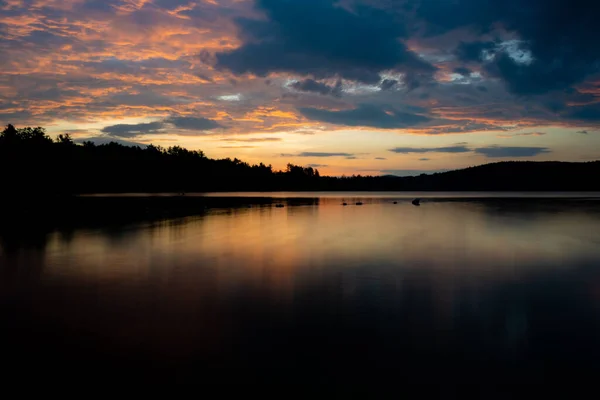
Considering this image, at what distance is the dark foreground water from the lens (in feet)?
31.1

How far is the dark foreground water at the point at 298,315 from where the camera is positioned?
9492 mm

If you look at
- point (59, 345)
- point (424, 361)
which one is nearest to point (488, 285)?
point (424, 361)

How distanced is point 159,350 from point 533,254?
2416cm

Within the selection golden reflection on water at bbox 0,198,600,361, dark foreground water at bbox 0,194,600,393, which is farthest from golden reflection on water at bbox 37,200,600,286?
dark foreground water at bbox 0,194,600,393

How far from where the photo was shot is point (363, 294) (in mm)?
16734

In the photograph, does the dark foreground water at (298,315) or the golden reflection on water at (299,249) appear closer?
the dark foreground water at (298,315)

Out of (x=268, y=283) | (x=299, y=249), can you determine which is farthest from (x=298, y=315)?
(x=299, y=249)

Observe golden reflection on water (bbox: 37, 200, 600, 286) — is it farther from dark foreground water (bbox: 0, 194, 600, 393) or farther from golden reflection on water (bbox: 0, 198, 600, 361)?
dark foreground water (bbox: 0, 194, 600, 393)

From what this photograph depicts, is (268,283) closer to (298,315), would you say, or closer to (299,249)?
(298,315)

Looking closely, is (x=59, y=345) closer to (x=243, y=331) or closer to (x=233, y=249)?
(x=243, y=331)

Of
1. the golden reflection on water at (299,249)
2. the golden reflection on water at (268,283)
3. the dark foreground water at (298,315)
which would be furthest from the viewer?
the golden reflection on water at (299,249)

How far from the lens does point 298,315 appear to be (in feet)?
45.0

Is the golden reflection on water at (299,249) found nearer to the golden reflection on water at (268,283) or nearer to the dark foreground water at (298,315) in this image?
the golden reflection on water at (268,283)

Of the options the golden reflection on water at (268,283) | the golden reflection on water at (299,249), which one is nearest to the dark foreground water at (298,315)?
the golden reflection on water at (268,283)
